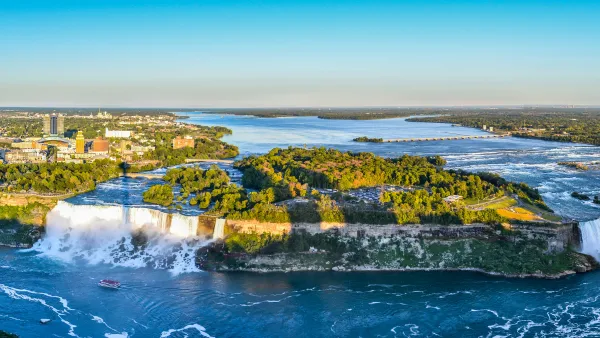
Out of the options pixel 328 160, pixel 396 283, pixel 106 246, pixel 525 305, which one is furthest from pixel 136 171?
pixel 525 305

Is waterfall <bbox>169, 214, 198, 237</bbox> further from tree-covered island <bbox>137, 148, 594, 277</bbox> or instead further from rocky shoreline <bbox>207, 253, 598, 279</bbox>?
rocky shoreline <bbox>207, 253, 598, 279</bbox>

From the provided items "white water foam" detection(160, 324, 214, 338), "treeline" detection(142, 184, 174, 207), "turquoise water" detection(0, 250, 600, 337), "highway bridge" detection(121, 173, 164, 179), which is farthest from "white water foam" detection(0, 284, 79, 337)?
"highway bridge" detection(121, 173, 164, 179)

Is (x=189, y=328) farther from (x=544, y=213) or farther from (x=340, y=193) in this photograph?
(x=544, y=213)

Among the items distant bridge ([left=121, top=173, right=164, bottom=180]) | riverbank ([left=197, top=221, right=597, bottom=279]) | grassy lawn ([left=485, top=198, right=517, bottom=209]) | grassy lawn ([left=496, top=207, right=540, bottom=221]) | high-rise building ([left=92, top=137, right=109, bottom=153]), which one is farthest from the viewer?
high-rise building ([left=92, top=137, right=109, bottom=153])

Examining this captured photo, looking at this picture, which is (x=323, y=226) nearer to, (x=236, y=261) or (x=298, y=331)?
(x=236, y=261)

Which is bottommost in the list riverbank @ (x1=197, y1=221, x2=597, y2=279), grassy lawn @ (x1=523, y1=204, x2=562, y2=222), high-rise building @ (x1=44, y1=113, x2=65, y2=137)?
riverbank @ (x1=197, y1=221, x2=597, y2=279)

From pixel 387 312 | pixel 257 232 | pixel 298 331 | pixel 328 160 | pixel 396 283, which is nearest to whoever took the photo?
pixel 298 331

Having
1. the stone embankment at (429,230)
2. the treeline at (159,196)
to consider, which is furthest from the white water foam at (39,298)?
the treeline at (159,196)
